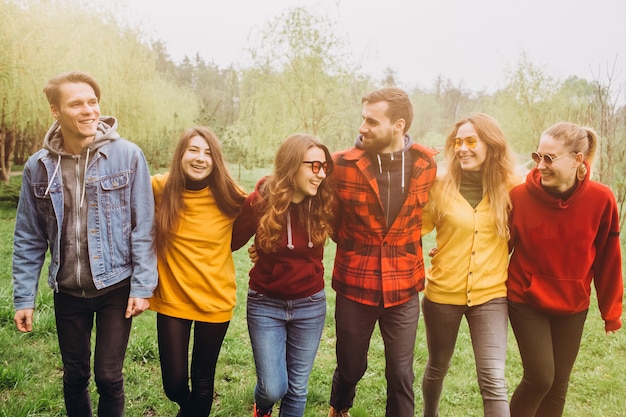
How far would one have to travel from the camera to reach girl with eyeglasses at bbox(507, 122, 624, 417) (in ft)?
9.51

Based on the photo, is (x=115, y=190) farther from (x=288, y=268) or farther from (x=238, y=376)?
(x=238, y=376)

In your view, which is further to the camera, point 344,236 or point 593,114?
point 593,114

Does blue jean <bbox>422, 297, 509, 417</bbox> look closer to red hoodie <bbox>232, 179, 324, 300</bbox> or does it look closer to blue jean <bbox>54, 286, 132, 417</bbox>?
red hoodie <bbox>232, 179, 324, 300</bbox>

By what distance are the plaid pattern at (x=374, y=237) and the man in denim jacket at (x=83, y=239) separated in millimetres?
1274

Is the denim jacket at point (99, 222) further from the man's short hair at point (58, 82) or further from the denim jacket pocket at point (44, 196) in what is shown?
the man's short hair at point (58, 82)

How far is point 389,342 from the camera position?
119 inches

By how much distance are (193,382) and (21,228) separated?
4.65ft

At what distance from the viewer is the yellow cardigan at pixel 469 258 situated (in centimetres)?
304

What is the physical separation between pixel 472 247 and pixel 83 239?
2.47 meters

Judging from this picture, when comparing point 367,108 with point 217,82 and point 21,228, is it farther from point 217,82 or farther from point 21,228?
point 217,82

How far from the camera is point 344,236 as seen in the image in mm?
3154

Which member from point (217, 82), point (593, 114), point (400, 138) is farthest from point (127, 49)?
point (217, 82)

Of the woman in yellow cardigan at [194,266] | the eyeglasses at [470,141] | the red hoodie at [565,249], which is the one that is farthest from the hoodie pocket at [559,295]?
the woman in yellow cardigan at [194,266]

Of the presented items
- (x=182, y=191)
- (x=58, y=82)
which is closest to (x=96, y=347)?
(x=182, y=191)
